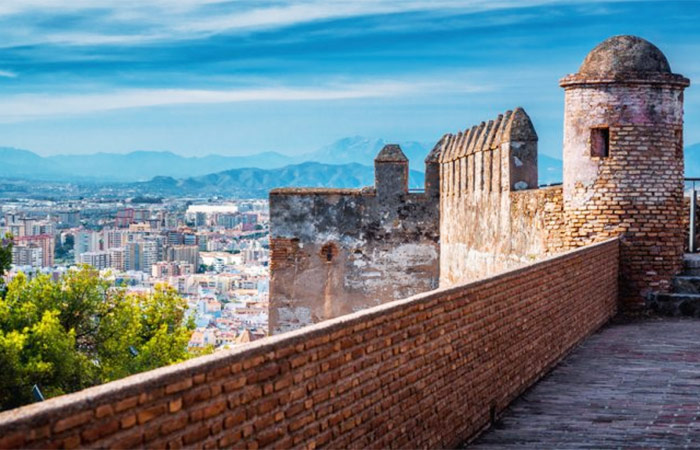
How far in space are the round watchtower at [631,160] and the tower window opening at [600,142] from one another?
0.01 meters

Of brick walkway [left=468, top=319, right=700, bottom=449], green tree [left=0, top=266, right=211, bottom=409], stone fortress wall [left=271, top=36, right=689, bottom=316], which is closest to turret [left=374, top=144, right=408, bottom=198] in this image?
green tree [left=0, top=266, right=211, bottom=409]

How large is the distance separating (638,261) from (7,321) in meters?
16.5

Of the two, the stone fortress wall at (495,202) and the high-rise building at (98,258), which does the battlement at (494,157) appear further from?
the high-rise building at (98,258)

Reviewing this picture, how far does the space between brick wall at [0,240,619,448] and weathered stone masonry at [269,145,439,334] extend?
1467 cm

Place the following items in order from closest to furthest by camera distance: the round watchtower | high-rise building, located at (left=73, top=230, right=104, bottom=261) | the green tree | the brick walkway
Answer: the brick walkway
the round watchtower
the green tree
high-rise building, located at (left=73, top=230, right=104, bottom=261)

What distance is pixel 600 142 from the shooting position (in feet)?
51.9

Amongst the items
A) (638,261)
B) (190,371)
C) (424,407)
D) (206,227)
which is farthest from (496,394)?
(206,227)

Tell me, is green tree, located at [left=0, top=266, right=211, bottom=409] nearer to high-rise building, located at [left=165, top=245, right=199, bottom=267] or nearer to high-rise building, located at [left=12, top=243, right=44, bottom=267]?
high-rise building, located at [left=12, top=243, right=44, bottom=267]

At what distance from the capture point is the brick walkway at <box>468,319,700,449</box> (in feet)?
27.0

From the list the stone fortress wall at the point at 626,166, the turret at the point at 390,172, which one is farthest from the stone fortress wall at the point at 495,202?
the turret at the point at 390,172

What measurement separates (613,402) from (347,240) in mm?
17010

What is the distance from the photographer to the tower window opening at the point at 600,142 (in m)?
15.8

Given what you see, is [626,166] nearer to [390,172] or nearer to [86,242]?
[390,172]

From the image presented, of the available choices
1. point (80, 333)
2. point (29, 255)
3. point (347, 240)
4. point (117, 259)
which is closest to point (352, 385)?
point (347, 240)
